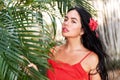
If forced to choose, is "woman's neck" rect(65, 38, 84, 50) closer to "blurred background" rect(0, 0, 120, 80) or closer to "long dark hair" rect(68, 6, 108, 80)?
"long dark hair" rect(68, 6, 108, 80)

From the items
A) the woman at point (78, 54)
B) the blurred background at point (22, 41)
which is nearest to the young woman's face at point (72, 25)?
the woman at point (78, 54)

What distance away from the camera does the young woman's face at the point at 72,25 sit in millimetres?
1924

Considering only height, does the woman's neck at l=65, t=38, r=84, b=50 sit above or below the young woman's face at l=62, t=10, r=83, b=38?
below

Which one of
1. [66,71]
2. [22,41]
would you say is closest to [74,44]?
[66,71]

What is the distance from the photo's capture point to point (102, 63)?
2.06m

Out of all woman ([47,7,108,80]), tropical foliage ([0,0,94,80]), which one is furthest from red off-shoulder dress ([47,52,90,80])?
tropical foliage ([0,0,94,80])

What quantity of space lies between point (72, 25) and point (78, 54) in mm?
191

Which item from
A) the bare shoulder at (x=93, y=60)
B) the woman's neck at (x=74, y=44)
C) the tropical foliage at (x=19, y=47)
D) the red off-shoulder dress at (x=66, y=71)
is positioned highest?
the tropical foliage at (x=19, y=47)

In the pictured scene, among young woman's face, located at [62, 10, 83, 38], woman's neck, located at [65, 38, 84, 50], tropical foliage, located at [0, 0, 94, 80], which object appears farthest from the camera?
woman's neck, located at [65, 38, 84, 50]

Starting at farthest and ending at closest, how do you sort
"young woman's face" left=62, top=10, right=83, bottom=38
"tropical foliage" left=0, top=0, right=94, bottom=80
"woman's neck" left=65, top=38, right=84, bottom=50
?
"woman's neck" left=65, top=38, right=84, bottom=50, "young woman's face" left=62, top=10, right=83, bottom=38, "tropical foliage" left=0, top=0, right=94, bottom=80

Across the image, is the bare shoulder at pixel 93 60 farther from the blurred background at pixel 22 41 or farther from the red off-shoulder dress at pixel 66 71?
the blurred background at pixel 22 41

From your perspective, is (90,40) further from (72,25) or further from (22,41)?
(22,41)

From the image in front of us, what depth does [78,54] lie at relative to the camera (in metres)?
2.03

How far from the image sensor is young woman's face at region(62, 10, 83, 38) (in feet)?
6.31
